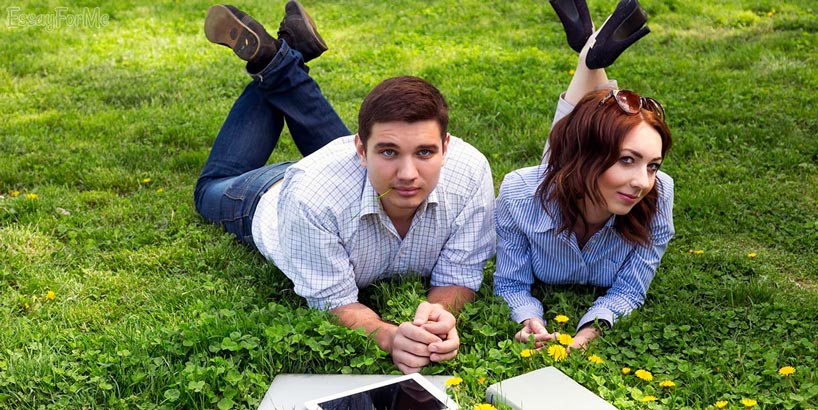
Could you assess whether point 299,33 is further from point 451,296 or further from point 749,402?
point 749,402

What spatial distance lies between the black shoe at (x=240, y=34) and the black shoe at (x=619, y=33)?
5.55ft

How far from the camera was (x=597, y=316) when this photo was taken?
3.61m

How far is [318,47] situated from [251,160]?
78 cm

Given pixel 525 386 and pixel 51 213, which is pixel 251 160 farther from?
pixel 525 386

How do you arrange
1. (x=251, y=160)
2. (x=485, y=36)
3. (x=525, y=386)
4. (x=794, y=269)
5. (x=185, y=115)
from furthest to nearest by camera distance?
(x=485, y=36)
(x=185, y=115)
(x=251, y=160)
(x=794, y=269)
(x=525, y=386)

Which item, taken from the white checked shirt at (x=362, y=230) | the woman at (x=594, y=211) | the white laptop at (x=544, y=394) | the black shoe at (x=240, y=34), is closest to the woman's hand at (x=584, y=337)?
the woman at (x=594, y=211)

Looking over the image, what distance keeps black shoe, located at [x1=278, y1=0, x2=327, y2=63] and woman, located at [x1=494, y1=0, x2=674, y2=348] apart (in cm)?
167

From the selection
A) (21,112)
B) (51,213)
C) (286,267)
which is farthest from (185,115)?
(286,267)

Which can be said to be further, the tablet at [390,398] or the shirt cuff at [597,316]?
the shirt cuff at [597,316]

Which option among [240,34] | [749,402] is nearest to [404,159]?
[749,402]

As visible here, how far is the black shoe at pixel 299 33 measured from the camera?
501 centimetres

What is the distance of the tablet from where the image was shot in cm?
295

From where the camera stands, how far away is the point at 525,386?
Result: 2.96 metres

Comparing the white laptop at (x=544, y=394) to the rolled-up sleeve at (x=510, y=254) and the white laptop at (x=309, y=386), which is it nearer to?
the white laptop at (x=309, y=386)
